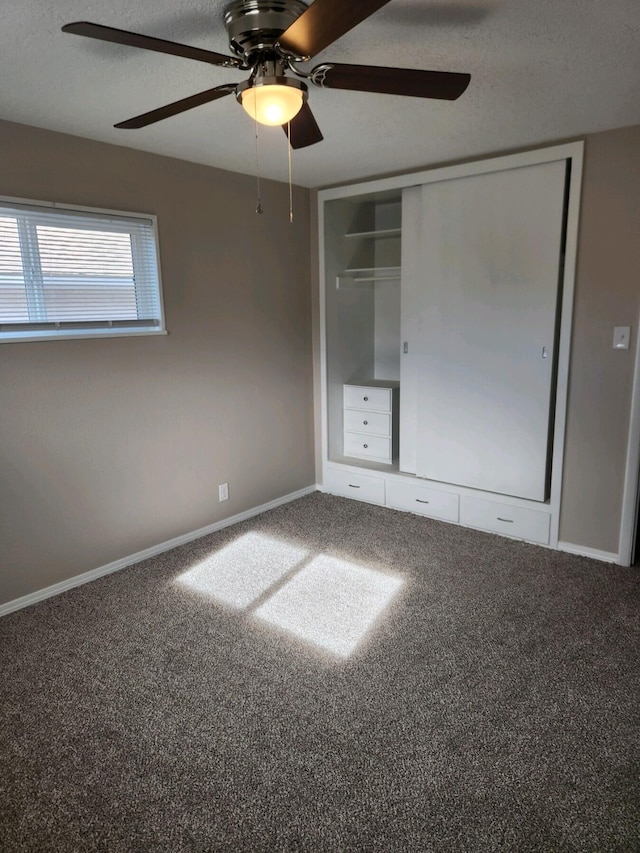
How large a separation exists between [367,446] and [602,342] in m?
1.84

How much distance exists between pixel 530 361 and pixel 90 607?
110 inches

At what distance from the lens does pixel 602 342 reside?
3018 millimetres

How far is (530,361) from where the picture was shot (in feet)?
10.7

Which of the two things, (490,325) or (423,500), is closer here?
(490,325)

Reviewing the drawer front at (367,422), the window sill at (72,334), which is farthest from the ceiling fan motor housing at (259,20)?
the drawer front at (367,422)

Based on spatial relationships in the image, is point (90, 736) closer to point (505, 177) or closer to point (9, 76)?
point (9, 76)

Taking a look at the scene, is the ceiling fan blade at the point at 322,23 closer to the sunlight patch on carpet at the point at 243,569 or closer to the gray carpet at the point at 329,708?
the gray carpet at the point at 329,708

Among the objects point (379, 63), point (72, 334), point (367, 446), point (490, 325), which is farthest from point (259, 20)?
point (367, 446)

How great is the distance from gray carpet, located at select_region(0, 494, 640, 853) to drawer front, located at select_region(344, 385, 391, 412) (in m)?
1.29

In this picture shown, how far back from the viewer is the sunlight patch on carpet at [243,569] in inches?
114

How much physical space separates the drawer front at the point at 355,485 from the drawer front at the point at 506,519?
0.68m

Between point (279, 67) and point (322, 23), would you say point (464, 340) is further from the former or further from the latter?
point (322, 23)

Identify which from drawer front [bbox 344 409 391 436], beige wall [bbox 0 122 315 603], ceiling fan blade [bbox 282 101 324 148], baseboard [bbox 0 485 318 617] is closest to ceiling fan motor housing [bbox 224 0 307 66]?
ceiling fan blade [bbox 282 101 324 148]

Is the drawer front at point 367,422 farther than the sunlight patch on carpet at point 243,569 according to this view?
Yes
